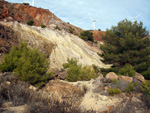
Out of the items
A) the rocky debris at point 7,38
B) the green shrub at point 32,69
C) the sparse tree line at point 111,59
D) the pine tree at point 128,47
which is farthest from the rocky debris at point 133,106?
the rocky debris at point 7,38

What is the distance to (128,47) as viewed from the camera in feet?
62.8

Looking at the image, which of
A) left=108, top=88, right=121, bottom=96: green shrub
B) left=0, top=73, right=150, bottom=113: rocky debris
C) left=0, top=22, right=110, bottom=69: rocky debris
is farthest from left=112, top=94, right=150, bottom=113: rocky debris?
left=0, top=22, right=110, bottom=69: rocky debris

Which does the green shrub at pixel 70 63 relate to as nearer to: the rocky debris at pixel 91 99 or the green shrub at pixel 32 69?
the green shrub at pixel 32 69

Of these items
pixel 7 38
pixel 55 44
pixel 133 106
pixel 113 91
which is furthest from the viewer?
pixel 55 44

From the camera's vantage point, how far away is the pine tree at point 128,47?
18141 millimetres

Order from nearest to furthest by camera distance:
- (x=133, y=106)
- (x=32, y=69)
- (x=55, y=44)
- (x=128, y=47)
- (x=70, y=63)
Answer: (x=133, y=106), (x=32, y=69), (x=128, y=47), (x=70, y=63), (x=55, y=44)

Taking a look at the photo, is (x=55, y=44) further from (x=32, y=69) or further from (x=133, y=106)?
(x=133, y=106)

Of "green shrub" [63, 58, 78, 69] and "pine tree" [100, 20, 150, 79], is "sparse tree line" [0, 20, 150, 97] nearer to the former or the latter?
"pine tree" [100, 20, 150, 79]

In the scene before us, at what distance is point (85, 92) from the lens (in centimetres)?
878

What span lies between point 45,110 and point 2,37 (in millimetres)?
22360

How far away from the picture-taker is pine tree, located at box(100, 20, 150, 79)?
1814 centimetres

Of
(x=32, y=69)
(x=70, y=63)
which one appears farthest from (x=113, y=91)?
(x=70, y=63)

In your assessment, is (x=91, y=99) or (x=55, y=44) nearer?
(x=91, y=99)

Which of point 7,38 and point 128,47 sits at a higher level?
point 7,38
